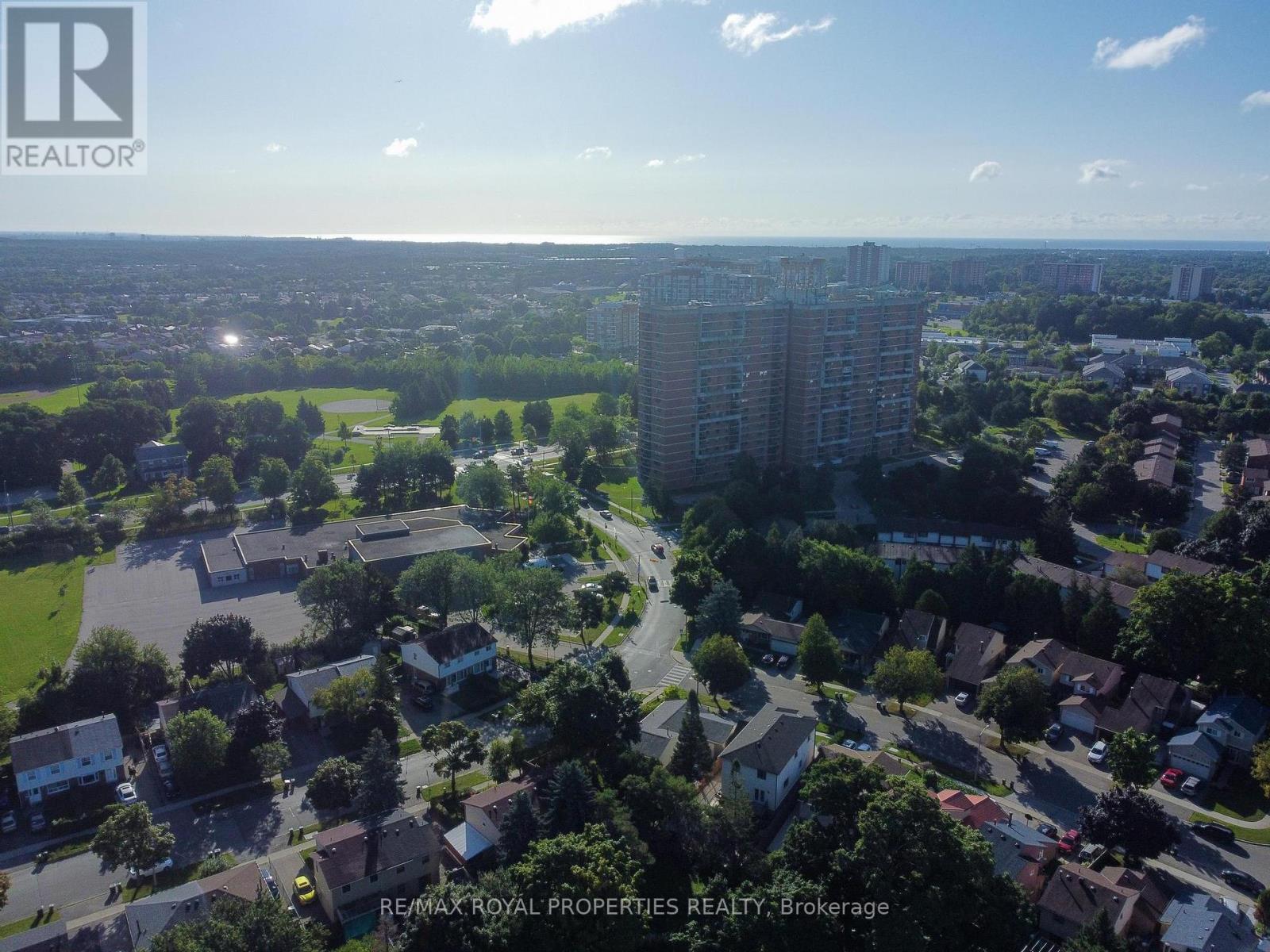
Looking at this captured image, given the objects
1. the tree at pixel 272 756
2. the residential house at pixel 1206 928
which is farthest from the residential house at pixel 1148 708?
the tree at pixel 272 756

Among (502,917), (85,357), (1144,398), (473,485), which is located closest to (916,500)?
(473,485)

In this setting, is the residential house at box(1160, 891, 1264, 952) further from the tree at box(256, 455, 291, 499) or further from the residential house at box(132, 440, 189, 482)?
the residential house at box(132, 440, 189, 482)

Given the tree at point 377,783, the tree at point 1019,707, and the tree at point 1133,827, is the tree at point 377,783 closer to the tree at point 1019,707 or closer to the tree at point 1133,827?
the tree at point 1133,827

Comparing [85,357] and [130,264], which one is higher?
[130,264]

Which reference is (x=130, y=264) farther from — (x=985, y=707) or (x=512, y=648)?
(x=985, y=707)

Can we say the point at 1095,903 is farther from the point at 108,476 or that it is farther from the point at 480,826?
the point at 108,476

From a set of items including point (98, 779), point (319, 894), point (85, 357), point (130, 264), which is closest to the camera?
point (319, 894)

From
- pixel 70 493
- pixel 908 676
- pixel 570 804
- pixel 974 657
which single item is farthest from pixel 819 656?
pixel 70 493
